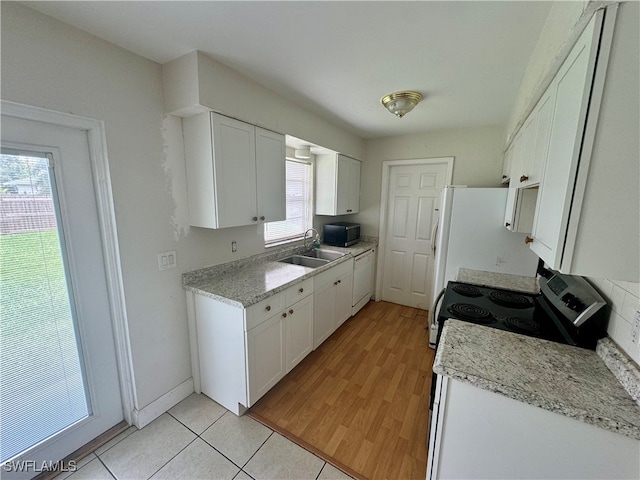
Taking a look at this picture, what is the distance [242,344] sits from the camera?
5.55 feet

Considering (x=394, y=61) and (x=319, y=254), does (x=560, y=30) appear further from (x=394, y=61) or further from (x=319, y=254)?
(x=319, y=254)

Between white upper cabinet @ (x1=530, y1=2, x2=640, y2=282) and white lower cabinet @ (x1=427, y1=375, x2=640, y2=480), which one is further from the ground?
white upper cabinet @ (x1=530, y1=2, x2=640, y2=282)

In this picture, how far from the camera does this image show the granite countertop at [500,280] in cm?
196

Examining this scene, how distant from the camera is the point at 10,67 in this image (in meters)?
1.15

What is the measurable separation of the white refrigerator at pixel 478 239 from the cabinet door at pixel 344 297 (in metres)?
0.94

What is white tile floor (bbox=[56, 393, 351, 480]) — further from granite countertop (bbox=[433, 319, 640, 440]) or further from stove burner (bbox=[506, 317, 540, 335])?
stove burner (bbox=[506, 317, 540, 335])

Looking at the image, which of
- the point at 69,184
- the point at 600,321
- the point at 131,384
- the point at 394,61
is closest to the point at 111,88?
the point at 69,184

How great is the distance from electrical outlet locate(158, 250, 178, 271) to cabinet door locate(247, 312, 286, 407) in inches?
29.3

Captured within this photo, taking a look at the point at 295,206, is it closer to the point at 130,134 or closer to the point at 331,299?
the point at 331,299

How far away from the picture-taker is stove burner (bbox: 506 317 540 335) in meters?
1.30

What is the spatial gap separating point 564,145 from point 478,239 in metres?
1.68

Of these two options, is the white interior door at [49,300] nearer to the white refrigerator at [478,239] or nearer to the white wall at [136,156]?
the white wall at [136,156]

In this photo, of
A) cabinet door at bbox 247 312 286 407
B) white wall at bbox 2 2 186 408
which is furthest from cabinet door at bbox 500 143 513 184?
white wall at bbox 2 2 186 408

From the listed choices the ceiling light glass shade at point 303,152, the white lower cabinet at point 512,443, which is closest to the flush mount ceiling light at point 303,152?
the ceiling light glass shade at point 303,152
